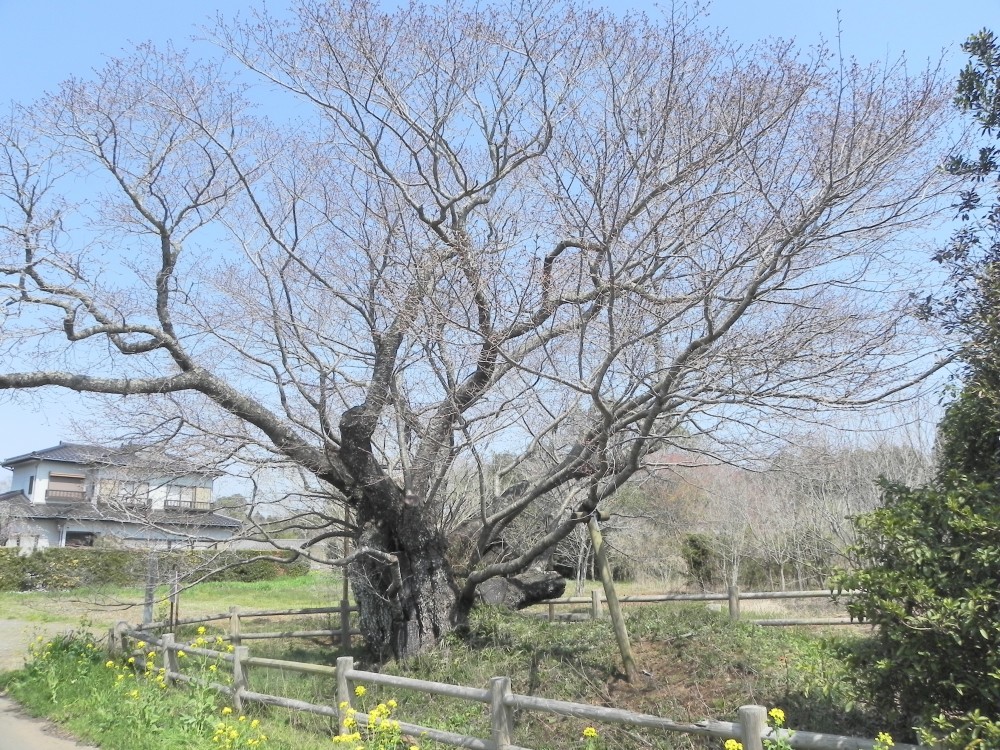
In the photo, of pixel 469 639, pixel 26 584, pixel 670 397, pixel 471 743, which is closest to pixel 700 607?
pixel 469 639

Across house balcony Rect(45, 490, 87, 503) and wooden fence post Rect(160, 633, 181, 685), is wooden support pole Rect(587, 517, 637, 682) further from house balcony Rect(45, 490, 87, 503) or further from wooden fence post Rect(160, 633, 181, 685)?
house balcony Rect(45, 490, 87, 503)

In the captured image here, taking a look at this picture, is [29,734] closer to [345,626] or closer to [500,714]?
[500,714]

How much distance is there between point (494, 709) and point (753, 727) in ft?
7.21

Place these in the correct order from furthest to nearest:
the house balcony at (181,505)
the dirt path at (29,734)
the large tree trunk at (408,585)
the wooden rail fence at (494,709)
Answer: the house balcony at (181,505)
the large tree trunk at (408,585)
the dirt path at (29,734)
the wooden rail fence at (494,709)

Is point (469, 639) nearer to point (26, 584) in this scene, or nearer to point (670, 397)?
point (670, 397)

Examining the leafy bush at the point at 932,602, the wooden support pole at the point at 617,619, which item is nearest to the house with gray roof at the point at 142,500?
the wooden support pole at the point at 617,619

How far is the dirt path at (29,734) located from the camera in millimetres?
7738

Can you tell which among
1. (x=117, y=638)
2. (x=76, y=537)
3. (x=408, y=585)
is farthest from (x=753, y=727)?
(x=76, y=537)

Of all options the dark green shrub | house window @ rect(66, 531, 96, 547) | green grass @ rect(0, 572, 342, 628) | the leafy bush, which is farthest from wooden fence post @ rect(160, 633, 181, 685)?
house window @ rect(66, 531, 96, 547)

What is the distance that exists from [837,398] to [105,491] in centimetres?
966

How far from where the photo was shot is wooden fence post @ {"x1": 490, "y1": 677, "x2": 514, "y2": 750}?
20.0 ft

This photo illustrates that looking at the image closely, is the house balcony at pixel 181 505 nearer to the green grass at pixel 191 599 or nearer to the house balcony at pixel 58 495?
the green grass at pixel 191 599

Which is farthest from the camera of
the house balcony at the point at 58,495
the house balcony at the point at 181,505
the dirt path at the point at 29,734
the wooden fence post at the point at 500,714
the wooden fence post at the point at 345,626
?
Answer: the house balcony at the point at 58,495

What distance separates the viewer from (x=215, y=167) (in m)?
11.2
